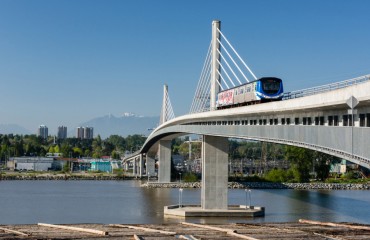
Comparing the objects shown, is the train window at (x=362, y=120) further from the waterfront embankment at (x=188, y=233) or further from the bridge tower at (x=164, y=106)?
the bridge tower at (x=164, y=106)

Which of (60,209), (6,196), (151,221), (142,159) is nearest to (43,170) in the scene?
(142,159)

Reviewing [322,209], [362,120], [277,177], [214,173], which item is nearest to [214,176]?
[214,173]

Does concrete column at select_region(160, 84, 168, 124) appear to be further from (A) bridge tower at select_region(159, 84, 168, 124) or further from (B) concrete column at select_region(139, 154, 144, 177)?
(B) concrete column at select_region(139, 154, 144, 177)

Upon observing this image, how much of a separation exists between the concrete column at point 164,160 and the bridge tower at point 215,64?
5253 cm

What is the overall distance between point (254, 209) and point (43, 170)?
419ft

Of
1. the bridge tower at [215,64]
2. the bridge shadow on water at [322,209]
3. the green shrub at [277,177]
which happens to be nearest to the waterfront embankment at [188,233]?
the bridge shadow on water at [322,209]

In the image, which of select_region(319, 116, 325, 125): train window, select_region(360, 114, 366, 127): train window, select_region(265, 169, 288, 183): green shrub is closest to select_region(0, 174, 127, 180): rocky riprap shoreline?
select_region(265, 169, 288, 183): green shrub

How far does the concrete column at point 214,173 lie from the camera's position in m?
57.6

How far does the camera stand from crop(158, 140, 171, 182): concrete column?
111 metres

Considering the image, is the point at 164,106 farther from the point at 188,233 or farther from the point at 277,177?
the point at 188,233

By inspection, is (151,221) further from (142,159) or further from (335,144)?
(142,159)

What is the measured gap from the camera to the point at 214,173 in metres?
57.8

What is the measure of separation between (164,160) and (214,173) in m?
53.6

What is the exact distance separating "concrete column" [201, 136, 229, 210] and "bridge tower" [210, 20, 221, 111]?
3463 millimetres
